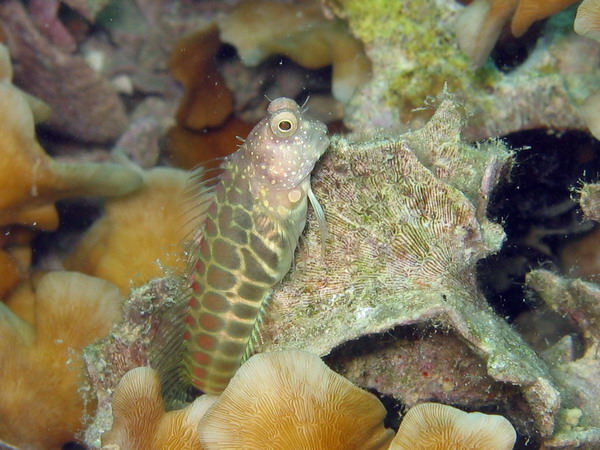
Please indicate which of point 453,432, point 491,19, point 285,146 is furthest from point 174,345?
point 491,19

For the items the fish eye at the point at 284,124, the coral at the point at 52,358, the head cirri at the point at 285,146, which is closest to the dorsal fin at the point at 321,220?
the head cirri at the point at 285,146

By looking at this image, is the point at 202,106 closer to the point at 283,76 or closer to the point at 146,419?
the point at 283,76

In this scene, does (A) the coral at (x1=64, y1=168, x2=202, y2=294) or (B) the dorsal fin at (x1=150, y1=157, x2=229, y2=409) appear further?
(A) the coral at (x1=64, y1=168, x2=202, y2=294)

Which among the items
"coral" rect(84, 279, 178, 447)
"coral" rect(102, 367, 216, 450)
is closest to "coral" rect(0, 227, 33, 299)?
"coral" rect(84, 279, 178, 447)

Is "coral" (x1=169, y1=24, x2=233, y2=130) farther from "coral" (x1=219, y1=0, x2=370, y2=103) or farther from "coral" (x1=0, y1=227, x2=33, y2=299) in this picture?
"coral" (x1=0, y1=227, x2=33, y2=299)

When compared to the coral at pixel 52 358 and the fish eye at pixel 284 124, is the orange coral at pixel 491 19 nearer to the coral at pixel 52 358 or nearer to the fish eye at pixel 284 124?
the fish eye at pixel 284 124

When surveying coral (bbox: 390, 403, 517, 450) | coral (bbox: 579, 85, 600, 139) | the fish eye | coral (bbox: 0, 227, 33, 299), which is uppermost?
coral (bbox: 579, 85, 600, 139)
